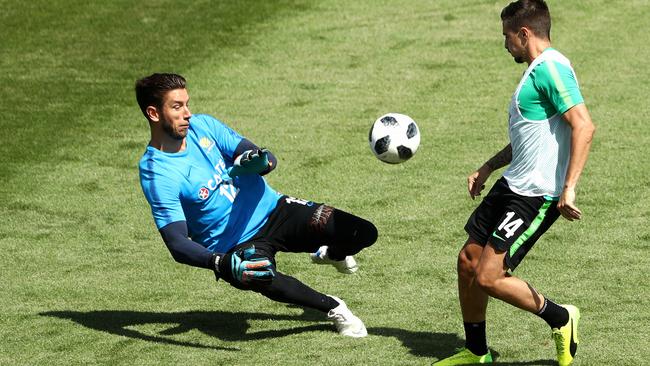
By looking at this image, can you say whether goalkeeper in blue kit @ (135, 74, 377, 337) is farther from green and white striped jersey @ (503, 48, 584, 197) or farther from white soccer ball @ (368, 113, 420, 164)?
green and white striped jersey @ (503, 48, 584, 197)

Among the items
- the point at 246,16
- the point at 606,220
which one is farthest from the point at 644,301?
the point at 246,16

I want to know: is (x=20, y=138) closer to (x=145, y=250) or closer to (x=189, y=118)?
(x=145, y=250)

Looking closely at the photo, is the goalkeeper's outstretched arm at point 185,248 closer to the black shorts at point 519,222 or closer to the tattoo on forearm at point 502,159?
the black shorts at point 519,222

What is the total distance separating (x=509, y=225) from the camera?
26.2 feet

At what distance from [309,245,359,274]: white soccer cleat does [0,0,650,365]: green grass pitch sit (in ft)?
0.68

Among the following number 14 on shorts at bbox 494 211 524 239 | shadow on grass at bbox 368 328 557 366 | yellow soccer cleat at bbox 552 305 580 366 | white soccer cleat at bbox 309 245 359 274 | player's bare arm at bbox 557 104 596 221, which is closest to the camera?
player's bare arm at bbox 557 104 596 221

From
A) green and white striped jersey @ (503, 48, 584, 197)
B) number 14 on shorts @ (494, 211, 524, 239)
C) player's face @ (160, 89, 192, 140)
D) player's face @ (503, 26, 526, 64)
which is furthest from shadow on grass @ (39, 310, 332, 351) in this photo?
player's face @ (503, 26, 526, 64)

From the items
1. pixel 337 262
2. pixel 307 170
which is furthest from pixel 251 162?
pixel 307 170

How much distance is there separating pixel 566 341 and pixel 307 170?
17.7ft

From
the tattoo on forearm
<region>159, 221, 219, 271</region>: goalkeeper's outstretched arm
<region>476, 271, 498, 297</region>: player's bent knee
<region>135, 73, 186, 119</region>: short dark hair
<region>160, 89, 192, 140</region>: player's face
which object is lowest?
<region>476, 271, 498, 297</region>: player's bent knee

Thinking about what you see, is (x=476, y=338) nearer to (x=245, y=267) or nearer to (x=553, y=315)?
(x=553, y=315)

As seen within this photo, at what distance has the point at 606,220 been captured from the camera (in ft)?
37.6

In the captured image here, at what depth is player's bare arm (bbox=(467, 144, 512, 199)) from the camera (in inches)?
337

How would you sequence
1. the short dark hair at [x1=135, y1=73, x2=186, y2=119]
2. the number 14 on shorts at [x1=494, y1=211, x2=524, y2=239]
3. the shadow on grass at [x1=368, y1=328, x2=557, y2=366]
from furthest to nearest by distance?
the short dark hair at [x1=135, y1=73, x2=186, y2=119], the shadow on grass at [x1=368, y1=328, x2=557, y2=366], the number 14 on shorts at [x1=494, y1=211, x2=524, y2=239]
